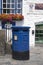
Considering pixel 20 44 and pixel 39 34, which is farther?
pixel 39 34

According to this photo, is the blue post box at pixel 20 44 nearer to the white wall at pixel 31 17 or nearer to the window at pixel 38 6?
the white wall at pixel 31 17

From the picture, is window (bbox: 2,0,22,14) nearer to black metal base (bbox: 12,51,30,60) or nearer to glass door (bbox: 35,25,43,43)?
Answer: glass door (bbox: 35,25,43,43)

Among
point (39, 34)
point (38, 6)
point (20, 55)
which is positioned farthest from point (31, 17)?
point (20, 55)

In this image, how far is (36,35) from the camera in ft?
53.2

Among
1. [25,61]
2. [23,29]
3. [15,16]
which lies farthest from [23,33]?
[15,16]

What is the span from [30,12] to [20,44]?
550cm

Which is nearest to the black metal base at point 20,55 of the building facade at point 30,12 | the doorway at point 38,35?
the building facade at point 30,12

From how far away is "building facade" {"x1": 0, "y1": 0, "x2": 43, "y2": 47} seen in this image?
15.7m

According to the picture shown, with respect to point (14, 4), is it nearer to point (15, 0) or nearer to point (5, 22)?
point (15, 0)

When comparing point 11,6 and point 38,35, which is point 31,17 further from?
point 11,6

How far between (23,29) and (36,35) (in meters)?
5.69

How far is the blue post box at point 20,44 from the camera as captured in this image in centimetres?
1052

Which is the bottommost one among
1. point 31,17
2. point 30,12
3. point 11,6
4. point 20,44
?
point 20,44

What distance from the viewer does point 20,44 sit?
34.6ft
